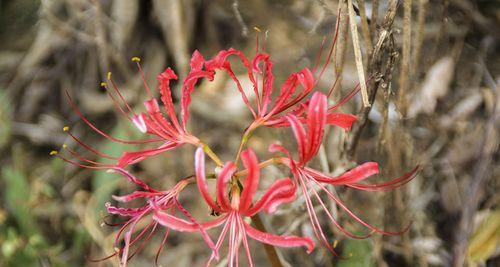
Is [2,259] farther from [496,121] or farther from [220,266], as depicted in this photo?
[496,121]

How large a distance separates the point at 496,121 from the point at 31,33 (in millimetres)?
2355

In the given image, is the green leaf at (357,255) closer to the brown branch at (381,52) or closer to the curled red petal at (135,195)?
the brown branch at (381,52)

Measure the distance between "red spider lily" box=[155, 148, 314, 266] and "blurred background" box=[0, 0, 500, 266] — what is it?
1.66 ft

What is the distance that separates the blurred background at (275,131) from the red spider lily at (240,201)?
507mm

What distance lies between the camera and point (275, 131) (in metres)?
2.89

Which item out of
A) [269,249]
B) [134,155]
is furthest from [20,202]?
[269,249]

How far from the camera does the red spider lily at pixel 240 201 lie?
4.35 ft

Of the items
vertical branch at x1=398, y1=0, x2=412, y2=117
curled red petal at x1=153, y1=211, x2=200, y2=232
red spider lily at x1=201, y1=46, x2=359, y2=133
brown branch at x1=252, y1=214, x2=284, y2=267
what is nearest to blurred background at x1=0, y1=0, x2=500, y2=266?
vertical branch at x1=398, y1=0, x2=412, y2=117

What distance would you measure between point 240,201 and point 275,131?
1.51m

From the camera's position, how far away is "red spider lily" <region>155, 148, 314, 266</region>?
132 cm

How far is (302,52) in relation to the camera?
2.96m

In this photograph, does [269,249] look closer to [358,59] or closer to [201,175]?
[201,175]

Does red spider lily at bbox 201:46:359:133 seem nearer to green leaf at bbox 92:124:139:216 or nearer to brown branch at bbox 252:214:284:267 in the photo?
brown branch at bbox 252:214:284:267

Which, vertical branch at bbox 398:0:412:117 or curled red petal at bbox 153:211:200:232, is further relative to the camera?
vertical branch at bbox 398:0:412:117
